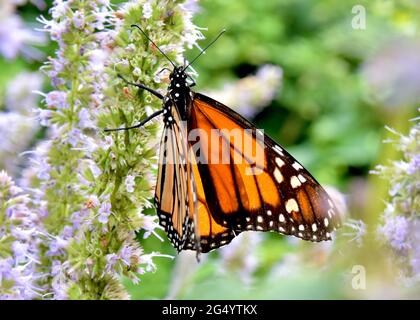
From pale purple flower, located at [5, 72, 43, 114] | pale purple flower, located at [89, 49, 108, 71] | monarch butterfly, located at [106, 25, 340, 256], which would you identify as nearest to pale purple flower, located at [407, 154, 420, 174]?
monarch butterfly, located at [106, 25, 340, 256]

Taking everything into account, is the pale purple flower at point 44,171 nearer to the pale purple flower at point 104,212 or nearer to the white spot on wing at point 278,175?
the pale purple flower at point 104,212

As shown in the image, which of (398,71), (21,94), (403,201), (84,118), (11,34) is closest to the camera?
(398,71)

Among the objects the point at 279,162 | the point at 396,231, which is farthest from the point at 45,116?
the point at 396,231

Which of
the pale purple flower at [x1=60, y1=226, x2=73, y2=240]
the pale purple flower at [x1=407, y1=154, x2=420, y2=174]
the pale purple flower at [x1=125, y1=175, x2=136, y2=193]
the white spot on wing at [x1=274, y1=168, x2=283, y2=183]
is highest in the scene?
the white spot on wing at [x1=274, y1=168, x2=283, y2=183]

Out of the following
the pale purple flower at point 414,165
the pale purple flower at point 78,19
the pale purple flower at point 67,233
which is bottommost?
the pale purple flower at point 67,233

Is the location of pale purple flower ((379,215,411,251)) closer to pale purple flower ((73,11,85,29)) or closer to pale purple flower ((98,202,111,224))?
pale purple flower ((98,202,111,224))

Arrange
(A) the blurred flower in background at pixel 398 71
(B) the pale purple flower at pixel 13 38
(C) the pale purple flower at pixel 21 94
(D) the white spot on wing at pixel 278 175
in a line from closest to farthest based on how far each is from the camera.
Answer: (A) the blurred flower in background at pixel 398 71 < (B) the pale purple flower at pixel 13 38 < (D) the white spot on wing at pixel 278 175 < (C) the pale purple flower at pixel 21 94

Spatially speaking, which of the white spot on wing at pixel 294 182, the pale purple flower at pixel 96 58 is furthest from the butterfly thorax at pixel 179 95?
the white spot on wing at pixel 294 182

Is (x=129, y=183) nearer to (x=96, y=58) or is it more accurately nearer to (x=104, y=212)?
(x=104, y=212)
